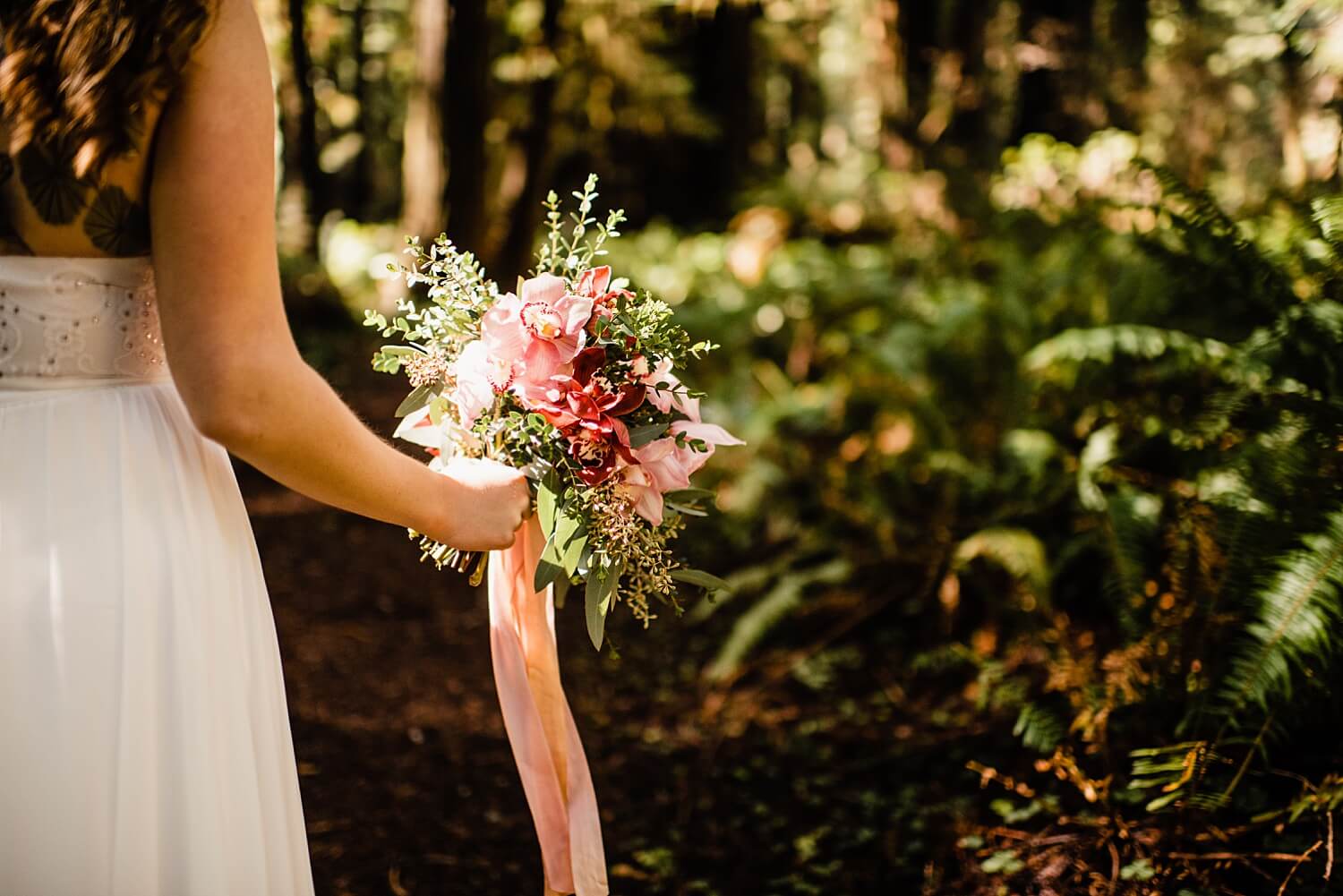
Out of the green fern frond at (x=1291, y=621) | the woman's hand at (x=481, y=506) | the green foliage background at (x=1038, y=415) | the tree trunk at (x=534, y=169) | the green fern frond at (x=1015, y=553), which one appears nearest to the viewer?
the woman's hand at (x=481, y=506)

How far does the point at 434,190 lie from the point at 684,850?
20.0 feet

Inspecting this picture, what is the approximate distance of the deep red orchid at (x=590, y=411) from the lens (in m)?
1.97

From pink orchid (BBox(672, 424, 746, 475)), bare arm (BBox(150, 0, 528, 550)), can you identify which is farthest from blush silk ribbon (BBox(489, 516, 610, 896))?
bare arm (BBox(150, 0, 528, 550))

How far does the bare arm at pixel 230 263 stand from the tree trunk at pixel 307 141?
11.2m

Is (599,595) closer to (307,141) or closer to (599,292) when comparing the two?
(599,292)

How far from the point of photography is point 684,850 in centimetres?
370

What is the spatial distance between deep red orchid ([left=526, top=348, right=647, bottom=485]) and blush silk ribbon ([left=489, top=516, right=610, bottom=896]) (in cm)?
23

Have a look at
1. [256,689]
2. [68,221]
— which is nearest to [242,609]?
[256,689]

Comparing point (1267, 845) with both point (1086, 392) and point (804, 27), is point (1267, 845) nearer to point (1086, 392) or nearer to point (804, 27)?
point (1086, 392)

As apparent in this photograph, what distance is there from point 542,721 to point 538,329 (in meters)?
0.84

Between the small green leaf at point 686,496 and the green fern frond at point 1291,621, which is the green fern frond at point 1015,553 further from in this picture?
the small green leaf at point 686,496

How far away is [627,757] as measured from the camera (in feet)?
14.4

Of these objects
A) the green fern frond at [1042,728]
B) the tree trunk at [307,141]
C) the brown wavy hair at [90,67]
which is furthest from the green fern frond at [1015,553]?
the tree trunk at [307,141]

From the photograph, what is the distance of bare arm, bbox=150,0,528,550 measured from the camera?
4.58 feet
